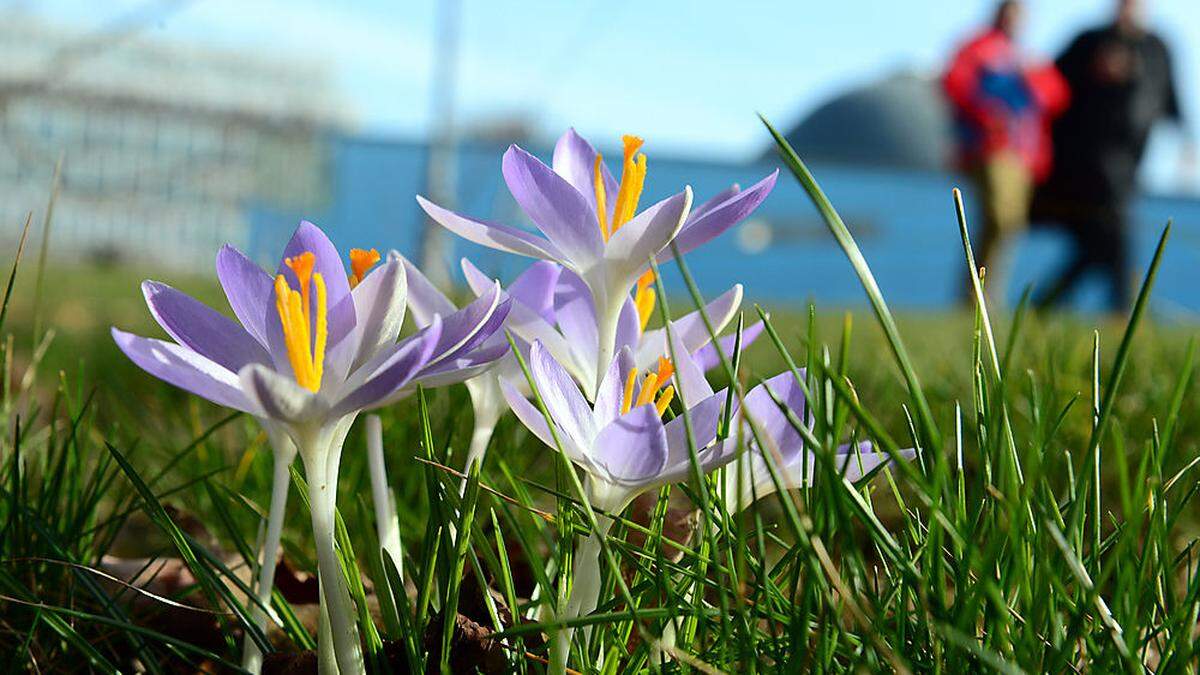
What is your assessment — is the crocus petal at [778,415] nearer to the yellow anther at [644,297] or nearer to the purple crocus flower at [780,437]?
the purple crocus flower at [780,437]

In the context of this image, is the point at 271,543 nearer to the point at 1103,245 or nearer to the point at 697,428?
the point at 697,428

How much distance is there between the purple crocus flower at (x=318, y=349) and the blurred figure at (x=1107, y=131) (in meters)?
6.01

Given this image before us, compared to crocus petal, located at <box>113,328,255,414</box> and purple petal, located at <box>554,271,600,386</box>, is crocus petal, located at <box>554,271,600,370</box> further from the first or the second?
crocus petal, located at <box>113,328,255,414</box>

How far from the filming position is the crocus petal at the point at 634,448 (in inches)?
18.8

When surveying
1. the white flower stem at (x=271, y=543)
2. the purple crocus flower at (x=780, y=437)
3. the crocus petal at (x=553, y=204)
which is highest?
the crocus petal at (x=553, y=204)

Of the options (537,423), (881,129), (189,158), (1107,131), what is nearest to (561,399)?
(537,423)

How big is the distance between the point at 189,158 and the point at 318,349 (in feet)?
75.3

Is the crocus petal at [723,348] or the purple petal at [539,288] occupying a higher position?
the purple petal at [539,288]

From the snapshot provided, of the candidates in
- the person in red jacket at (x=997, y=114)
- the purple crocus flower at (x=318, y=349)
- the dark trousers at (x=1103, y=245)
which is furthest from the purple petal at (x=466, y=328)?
the dark trousers at (x=1103, y=245)

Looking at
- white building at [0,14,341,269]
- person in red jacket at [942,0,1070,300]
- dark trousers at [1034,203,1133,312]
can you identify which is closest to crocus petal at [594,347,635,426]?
person in red jacket at [942,0,1070,300]

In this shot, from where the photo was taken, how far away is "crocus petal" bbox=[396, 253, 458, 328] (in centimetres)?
63

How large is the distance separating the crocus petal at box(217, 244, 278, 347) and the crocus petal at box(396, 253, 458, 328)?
4.1 inches

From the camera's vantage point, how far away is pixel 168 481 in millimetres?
1270

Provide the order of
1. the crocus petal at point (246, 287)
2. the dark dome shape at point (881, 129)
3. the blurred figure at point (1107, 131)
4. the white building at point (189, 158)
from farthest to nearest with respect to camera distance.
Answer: the dark dome shape at point (881, 129)
the white building at point (189, 158)
the blurred figure at point (1107, 131)
the crocus petal at point (246, 287)
